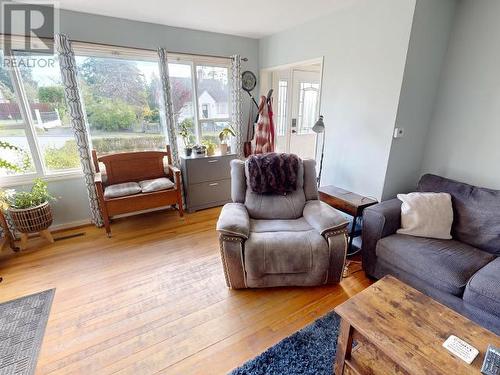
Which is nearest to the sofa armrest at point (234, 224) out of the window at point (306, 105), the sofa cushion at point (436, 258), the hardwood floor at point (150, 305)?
the hardwood floor at point (150, 305)

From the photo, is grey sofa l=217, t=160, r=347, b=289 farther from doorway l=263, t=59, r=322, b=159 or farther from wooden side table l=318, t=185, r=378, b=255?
doorway l=263, t=59, r=322, b=159

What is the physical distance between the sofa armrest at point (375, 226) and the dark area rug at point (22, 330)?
2302 millimetres

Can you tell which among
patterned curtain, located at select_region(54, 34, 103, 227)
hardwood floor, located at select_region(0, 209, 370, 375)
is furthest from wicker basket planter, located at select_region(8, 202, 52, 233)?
patterned curtain, located at select_region(54, 34, 103, 227)

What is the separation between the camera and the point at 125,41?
2709 mm

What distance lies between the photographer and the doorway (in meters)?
3.76

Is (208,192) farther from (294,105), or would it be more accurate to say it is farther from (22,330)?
(22,330)

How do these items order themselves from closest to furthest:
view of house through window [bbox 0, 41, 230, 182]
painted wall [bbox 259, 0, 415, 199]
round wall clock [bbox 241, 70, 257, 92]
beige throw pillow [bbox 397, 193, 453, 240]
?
beige throw pillow [bbox 397, 193, 453, 240]
painted wall [bbox 259, 0, 415, 199]
view of house through window [bbox 0, 41, 230, 182]
round wall clock [bbox 241, 70, 257, 92]

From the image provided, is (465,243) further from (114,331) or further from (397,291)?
(114,331)

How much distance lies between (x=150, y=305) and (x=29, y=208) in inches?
66.0

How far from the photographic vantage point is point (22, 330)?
5.12ft

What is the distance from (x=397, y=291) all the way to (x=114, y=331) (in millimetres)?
1721

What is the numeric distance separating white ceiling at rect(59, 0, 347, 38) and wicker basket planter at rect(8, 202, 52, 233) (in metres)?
1.97

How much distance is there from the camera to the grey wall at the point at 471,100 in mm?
1891

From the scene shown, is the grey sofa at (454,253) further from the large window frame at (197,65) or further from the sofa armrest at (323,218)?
the large window frame at (197,65)
